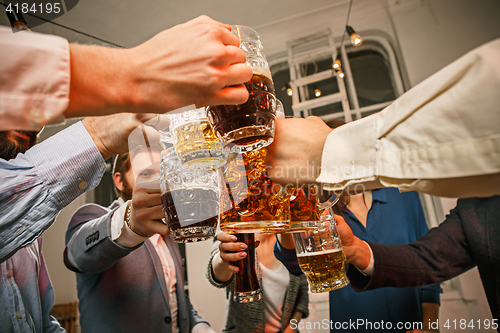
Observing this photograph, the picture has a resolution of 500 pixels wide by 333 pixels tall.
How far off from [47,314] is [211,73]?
3.54ft

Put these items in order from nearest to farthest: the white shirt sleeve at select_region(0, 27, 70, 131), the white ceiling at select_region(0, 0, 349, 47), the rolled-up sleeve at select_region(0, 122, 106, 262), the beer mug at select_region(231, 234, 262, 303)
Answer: the white shirt sleeve at select_region(0, 27, 70, 131), the rolled-up sleeve at select_region(0, 122, 106, 262), the beer mug at select_region(231, 234, 262, 303), the white ceiling at select_region(0, 0, 349, 47)

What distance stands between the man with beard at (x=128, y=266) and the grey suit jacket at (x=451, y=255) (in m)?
0.74

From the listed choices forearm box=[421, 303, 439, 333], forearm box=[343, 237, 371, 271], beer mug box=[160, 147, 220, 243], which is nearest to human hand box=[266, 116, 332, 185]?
beer mug box=[160, 147, 220, 243]

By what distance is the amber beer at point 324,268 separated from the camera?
74 cm

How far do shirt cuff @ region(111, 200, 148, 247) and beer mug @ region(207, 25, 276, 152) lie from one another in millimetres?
414

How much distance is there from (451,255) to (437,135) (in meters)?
1.10

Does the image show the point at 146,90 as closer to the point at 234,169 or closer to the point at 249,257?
the point at 234,169

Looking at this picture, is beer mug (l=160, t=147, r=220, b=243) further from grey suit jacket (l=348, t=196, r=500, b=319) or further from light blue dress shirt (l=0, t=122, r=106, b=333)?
grey suit jacket (l=348, t=196, r=500, b=319)

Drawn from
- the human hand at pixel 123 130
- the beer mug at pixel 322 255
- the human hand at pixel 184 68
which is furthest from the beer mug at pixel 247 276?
the human hand at pixel 184 68

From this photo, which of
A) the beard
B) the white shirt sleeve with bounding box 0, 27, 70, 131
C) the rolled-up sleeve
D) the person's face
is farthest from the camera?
the beard

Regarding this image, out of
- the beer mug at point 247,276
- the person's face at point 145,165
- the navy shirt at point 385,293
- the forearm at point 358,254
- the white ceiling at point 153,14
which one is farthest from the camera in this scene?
the white ceiling at point 153,14

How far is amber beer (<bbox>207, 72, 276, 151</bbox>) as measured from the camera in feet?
1.41

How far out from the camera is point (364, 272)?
3.03 ft

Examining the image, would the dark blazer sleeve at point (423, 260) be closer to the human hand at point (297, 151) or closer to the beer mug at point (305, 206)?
the beer mug at point (305, 206)
